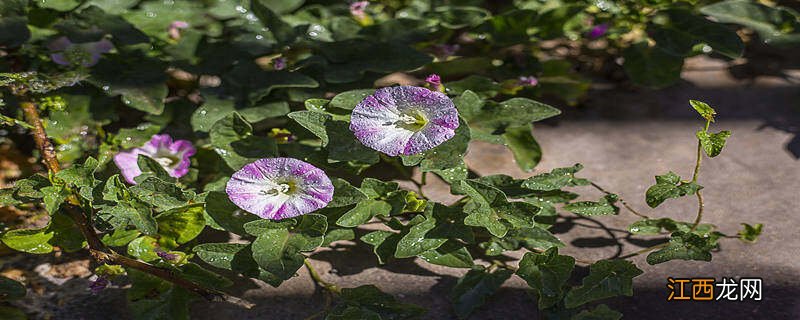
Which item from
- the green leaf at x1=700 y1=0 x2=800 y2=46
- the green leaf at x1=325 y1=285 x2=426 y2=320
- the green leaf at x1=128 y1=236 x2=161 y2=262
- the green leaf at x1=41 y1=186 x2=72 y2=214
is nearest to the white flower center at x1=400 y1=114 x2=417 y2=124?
the green leaf at x1=325 y1=285 x2=426 y2=320

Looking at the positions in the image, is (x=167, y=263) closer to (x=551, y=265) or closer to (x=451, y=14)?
(x=551, y=265)

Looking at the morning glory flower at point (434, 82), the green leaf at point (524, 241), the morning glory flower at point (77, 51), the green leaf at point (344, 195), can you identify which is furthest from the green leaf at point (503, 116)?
the morning glory flower at point (77, 51)

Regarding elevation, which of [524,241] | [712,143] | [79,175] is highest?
[712,143]

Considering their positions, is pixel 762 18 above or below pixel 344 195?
above

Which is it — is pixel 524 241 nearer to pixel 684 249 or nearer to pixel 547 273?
pixel 547 273

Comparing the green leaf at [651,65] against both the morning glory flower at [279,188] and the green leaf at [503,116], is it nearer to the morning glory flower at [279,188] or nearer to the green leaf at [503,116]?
the green leaf at [503,116]

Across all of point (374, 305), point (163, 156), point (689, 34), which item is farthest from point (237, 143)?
point (689, 34)
